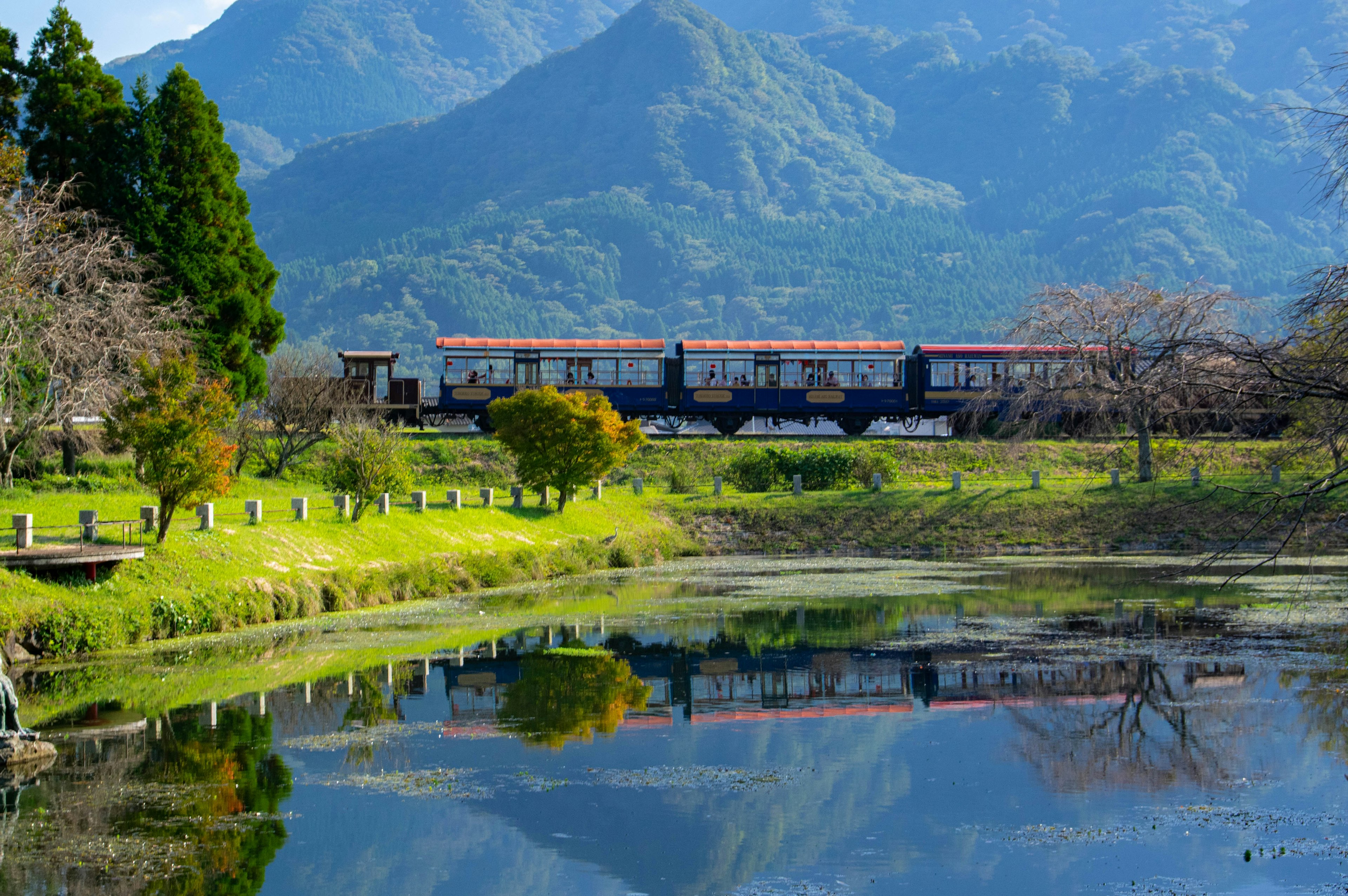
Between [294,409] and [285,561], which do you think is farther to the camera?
[294,409]

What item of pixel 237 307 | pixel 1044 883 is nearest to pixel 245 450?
pixel 237 307

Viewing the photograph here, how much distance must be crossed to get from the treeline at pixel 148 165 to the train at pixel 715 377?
13.9 meters

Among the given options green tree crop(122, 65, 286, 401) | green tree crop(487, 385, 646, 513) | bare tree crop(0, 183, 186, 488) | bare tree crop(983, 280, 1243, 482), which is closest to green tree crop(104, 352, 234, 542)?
bare tree crop(0, 183, 186, 488)

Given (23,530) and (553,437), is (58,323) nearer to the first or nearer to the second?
(23,530)

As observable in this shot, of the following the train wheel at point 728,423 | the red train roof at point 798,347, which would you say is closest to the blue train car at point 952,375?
the red train roof at point 798,347

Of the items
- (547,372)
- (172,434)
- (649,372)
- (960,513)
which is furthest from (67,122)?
(960,513)

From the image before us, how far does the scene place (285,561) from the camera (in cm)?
2133

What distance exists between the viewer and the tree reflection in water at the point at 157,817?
846 centimetres

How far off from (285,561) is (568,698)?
891 cm

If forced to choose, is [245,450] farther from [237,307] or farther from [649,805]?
[649,805]

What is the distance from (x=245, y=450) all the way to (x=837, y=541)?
55.9 feet

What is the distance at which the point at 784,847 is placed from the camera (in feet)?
29.8

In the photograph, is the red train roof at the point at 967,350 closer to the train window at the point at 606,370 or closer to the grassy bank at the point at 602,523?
the grassy bank at the point at 602,523

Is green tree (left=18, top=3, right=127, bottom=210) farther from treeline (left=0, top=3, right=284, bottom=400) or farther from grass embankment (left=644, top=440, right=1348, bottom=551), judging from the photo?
grass embankment (left=644, top=440, right=1348, bottom=551)
